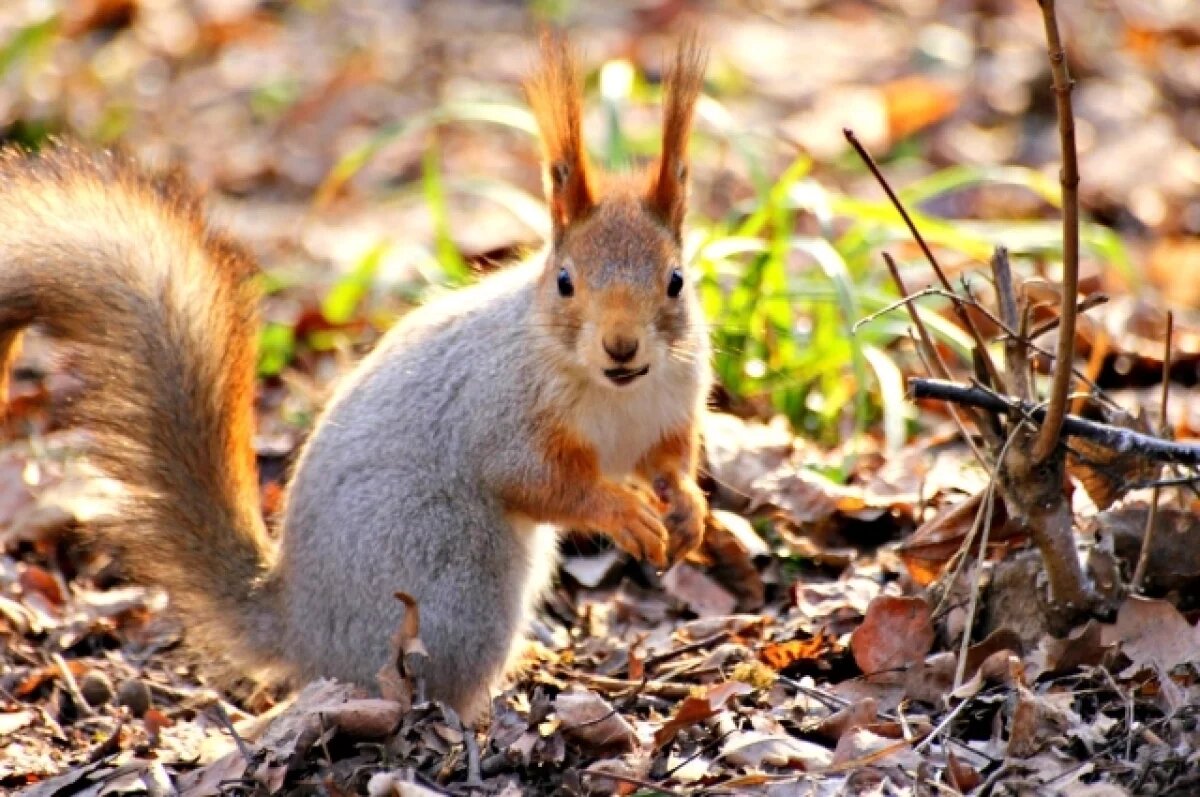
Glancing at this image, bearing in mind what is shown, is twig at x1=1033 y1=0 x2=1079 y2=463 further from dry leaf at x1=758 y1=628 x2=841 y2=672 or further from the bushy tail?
the bushy tail

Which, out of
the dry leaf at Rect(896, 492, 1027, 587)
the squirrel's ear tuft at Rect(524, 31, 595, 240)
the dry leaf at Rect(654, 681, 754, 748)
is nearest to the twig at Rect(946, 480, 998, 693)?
the dry leaf at Rect(896, 492, 1027, 587)

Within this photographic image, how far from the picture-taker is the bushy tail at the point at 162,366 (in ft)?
10.3

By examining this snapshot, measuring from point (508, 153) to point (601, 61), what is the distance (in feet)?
1.95

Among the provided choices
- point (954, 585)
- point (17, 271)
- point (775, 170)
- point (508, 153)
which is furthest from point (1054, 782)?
point (508, 153)

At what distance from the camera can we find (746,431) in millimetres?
4066

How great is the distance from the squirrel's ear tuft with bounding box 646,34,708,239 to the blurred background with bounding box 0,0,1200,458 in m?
0.58

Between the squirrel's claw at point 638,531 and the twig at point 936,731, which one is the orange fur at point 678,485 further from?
the twig at point 936,731

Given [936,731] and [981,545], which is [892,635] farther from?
[936,731]

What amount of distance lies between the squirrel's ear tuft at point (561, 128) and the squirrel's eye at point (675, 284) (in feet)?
0.68

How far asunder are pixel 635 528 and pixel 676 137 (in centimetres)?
73

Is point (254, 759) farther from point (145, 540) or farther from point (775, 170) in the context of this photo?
point (775, 170)

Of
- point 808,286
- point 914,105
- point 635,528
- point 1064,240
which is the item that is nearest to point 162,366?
point 635,528

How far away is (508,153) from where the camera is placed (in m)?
6.91

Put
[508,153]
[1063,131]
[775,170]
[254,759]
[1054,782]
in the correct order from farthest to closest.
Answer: [508,153] < [775,170] < [254,759] < [1054,782] < [1063,131]
